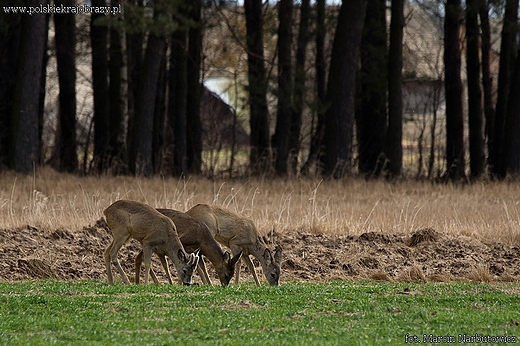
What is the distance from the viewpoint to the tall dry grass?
58.5ft

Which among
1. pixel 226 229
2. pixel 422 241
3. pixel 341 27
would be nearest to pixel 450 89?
pixel 341 27

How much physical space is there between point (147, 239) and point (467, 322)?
503 cm

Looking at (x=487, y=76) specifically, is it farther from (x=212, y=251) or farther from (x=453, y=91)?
(x=212, y=251)

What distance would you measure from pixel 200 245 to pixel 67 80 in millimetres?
18604

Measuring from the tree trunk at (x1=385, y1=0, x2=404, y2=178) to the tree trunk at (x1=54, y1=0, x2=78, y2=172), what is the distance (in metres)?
9.85

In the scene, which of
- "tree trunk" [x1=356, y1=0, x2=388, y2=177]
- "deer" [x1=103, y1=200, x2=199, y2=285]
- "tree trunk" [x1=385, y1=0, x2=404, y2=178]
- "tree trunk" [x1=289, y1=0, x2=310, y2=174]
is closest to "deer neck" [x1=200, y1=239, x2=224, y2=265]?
"deer" [x1=103, y1=200, x2=199, y2=285]

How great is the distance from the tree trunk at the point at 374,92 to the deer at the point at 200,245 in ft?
62.1

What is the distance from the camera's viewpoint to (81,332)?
927 centimetres

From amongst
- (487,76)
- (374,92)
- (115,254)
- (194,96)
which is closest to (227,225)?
(115,254)

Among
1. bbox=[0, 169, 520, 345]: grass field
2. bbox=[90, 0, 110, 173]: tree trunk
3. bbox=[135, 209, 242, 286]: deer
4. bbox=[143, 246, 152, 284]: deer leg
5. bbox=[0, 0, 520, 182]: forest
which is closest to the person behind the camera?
bbox=[0, 169, 520, 345]: grass field

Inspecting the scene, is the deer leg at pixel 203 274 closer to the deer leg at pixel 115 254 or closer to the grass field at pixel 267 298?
the grass field at pixel 267 298

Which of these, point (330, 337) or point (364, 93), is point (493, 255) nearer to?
point (330, 337)

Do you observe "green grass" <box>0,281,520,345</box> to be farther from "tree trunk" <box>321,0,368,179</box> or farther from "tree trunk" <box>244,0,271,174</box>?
"tree trunk" <box>244,0,271,174</box>

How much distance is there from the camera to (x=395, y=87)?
3008 cm
